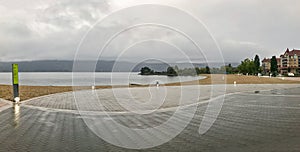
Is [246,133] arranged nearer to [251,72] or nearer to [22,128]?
[22,128]

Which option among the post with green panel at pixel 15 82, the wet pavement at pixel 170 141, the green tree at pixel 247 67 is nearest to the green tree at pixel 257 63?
the green tree at pixel 247 67

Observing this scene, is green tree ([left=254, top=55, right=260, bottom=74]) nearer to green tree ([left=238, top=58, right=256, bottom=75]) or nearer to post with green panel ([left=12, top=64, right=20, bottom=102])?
green tree ([left=238, top=58, right=256, bottom=75])

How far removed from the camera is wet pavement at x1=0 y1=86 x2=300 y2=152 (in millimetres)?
6125

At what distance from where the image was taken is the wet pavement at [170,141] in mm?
6125

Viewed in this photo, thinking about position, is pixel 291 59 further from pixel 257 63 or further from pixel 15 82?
pixel 15 82

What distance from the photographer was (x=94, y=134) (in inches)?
294

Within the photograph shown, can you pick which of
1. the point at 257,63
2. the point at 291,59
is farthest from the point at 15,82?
the point at 291,59

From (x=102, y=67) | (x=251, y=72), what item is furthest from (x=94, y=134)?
(x=251, y=72)

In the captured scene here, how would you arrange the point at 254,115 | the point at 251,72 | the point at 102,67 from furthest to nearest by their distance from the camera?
the point at 251,72, the point at 102,67, the point at 254,115

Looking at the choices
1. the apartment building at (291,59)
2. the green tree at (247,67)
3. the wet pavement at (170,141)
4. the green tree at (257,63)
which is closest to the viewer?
the wet pavement at (170,141)

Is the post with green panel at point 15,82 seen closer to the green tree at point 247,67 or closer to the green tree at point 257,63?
the green tree at point 247,67

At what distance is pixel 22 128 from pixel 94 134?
2.45 meters

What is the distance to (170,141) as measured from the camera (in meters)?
6.68

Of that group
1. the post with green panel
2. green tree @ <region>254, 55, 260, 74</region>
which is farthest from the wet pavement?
green tree @ <region>254, 55, 260, 74</region>
